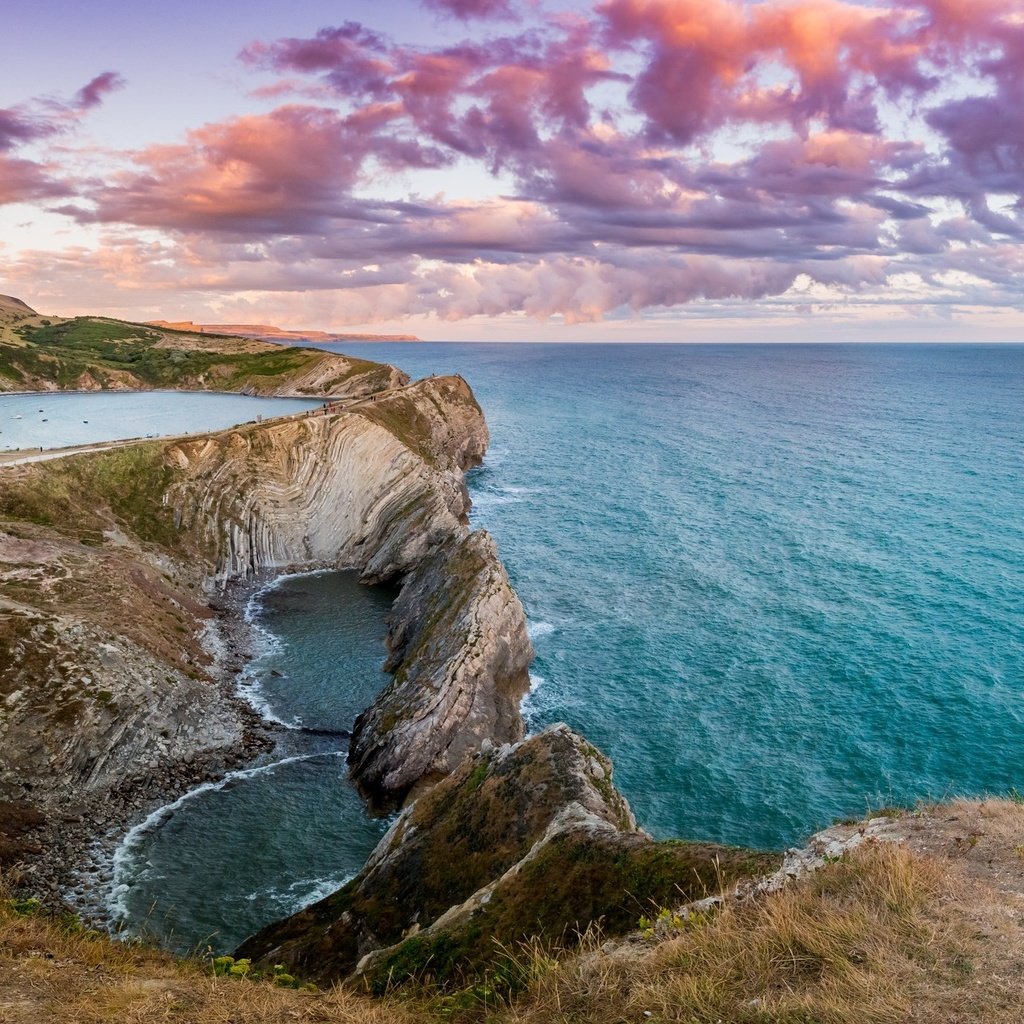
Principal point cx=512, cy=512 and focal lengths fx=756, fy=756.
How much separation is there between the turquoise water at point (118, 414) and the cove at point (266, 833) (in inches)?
1629

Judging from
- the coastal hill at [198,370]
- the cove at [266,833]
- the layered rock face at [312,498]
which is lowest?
the cove at [266,833]

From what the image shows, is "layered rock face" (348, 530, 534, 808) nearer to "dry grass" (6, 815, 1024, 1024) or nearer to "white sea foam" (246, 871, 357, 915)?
"white sea foam" (246, 871, 357, 915)

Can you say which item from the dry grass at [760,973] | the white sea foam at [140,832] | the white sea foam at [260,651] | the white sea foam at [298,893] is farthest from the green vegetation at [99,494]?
the dry grass at [760,973]

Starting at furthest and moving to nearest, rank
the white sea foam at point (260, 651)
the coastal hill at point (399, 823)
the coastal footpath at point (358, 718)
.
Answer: the white sea foam at point (260, 651) < the coastal footpath at point (358, 718) < the coastal hill at point (399, 823)

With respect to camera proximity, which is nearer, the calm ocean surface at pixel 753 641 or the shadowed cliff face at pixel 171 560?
the shadowed cliff face at pixel 171 560

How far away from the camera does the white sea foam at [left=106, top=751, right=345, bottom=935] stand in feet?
110

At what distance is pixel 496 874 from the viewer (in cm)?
2566

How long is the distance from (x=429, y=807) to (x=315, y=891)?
355 inches

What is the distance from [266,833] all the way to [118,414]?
74.2 meters

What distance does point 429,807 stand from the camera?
103ft

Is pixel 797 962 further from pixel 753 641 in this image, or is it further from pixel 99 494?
pixel 99 494

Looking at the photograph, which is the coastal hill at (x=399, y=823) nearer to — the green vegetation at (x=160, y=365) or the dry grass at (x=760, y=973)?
the dry grass at (x=760, y=973)

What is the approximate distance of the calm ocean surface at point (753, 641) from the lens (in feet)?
138

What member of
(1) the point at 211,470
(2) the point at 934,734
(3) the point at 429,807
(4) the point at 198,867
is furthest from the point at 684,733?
(1) the point at 211,470
